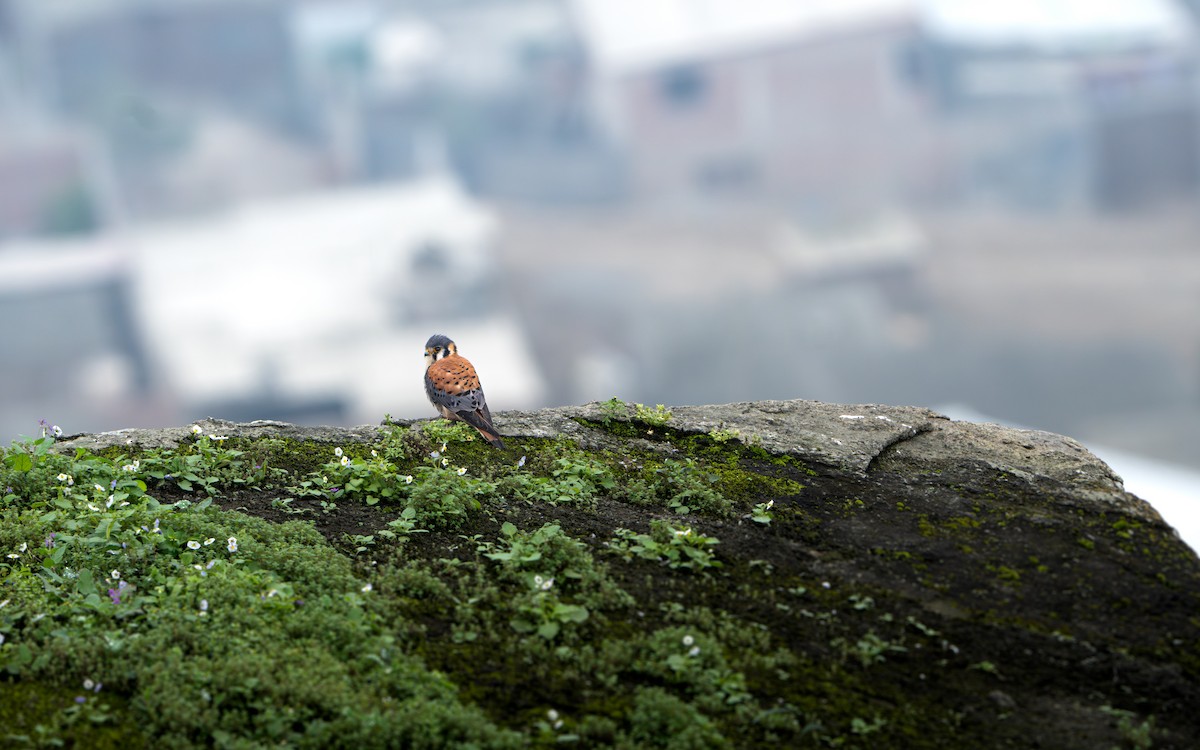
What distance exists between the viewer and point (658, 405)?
6.72 m

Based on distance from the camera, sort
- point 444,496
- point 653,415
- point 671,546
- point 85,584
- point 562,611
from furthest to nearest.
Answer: point 653,415 < point 444,496 < point 671,546 < point 85,584 < point 562,611

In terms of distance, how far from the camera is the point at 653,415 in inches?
262

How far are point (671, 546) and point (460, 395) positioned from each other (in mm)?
2031

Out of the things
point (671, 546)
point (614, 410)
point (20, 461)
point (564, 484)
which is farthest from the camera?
point (614, 410)

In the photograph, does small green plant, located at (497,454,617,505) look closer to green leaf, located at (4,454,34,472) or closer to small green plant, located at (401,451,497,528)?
small green plant, located at (401,451,497,528)

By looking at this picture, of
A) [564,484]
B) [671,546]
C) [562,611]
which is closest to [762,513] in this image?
[671,546]

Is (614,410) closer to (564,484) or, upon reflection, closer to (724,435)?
(724,435)

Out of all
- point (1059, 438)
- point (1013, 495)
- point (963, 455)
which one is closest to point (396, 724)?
point (1013, 495)

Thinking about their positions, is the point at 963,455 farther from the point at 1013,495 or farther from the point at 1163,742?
the point at 1163,742

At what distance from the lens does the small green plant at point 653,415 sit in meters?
6.60

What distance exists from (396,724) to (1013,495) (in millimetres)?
3313

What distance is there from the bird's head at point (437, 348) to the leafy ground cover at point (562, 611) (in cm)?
146

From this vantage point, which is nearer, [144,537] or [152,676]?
[152,676]

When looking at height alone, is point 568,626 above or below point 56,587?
below
